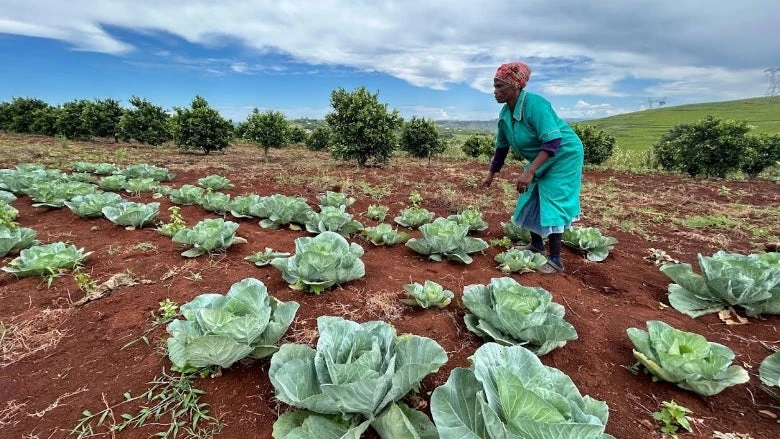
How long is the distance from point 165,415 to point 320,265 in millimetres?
1217

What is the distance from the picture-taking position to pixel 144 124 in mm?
18750

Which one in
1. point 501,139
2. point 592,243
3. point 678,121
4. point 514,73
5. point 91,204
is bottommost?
point 592,243

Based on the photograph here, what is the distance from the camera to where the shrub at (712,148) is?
11.3 meters

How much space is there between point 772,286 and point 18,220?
746cm

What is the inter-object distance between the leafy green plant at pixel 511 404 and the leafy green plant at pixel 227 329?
0.97m

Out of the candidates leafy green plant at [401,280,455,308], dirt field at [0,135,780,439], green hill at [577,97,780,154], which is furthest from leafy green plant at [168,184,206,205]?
green hill at [577,97,780,154]

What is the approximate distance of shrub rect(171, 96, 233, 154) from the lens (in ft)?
48.2

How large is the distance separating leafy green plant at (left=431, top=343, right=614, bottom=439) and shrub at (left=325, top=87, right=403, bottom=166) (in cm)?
1051

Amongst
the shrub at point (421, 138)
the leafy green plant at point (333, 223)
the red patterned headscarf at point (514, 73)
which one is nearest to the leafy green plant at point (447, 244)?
the leafy green plant at point (333, 223)

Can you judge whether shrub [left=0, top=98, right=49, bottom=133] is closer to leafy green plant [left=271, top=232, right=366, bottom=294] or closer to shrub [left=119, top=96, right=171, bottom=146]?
shrub [left=119, top=96, right=171, bottom=146]

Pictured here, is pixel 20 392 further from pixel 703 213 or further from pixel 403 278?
pixel 703 213

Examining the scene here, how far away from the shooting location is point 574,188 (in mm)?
3539

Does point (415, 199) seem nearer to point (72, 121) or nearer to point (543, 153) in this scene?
point (543, 153)

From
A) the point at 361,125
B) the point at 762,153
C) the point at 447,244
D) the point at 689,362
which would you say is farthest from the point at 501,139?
the point at 762,153
